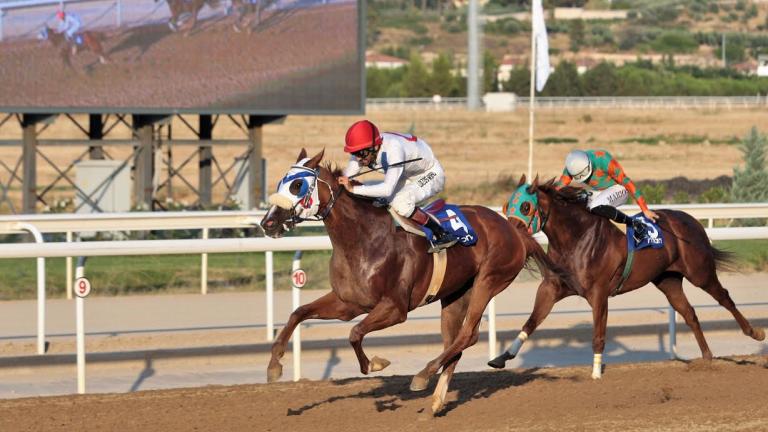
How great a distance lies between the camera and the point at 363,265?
20.6ft

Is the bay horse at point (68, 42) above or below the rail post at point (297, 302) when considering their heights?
above

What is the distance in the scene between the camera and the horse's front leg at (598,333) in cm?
777

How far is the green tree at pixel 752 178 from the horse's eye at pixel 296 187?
13.8 m

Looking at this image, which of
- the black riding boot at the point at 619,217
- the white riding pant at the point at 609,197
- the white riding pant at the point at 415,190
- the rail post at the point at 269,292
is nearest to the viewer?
the white riding pant at the point at 415,190

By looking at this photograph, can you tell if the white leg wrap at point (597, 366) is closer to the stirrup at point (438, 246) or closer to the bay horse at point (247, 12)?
the stirrup at point (438, 246)

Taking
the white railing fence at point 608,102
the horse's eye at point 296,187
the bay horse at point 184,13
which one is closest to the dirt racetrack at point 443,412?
the horse's eye at point 296,187

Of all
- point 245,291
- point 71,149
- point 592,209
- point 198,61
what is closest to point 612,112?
point 71,149

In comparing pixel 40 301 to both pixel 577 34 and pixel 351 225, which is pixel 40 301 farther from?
pixel 577 34

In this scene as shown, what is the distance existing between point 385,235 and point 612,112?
4455 cm

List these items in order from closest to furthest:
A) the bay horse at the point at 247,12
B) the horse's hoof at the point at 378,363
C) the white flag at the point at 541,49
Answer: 1. the horse's hoof at the point at 378,363
2. the bay horse at the point at 247,12
3. the white flag at the point at 541,49

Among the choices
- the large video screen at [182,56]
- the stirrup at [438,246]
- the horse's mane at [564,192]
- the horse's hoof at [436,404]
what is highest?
the large video screen at [182,56]

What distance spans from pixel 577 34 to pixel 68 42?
74.4 m

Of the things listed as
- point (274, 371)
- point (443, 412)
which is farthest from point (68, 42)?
point (274, 371)

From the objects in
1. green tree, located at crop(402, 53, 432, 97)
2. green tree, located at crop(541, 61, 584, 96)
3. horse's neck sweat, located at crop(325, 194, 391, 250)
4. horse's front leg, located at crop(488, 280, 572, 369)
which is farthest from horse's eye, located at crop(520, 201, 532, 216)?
green tree, located at crop(402, 53, 432, 97)
